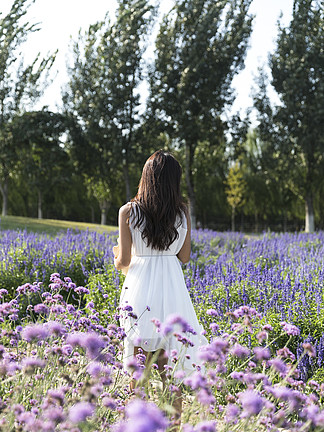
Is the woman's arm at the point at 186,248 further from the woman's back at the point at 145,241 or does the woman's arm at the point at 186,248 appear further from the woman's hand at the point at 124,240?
the woman's hand at the point at 124,240

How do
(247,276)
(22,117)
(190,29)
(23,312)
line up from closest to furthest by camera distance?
(247,276) → (23,312) → (190,29) → (22,117)

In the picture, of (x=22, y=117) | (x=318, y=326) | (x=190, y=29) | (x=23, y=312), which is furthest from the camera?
(x=22, y=117)

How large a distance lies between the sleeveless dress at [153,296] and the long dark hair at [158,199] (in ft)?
0.22

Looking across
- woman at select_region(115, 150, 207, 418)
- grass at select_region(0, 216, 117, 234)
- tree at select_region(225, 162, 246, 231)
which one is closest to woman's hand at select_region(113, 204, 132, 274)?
woman at select_region(115, 150, 207, 418)

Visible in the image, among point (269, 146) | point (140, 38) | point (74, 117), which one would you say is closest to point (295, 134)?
point (269, 146)

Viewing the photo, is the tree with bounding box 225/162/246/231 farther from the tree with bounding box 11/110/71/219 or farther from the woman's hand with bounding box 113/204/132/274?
the woman's hand with bounding box 113/204/132/274

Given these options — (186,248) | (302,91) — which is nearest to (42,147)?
(302,91)

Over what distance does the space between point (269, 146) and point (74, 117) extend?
385 inches

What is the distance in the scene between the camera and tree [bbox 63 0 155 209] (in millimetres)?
21062

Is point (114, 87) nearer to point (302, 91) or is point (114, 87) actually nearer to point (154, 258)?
point (302, 91)

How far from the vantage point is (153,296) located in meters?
3.13

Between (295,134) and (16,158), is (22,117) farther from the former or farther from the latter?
(295,134)

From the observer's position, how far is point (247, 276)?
5164 millimetres

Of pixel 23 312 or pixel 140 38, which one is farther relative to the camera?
pixel 140 38
